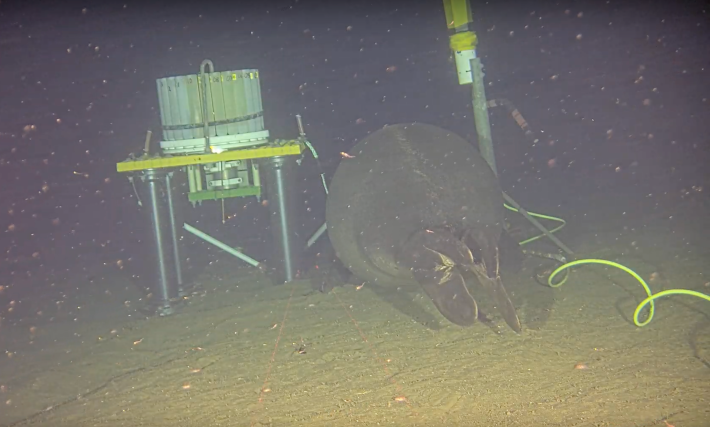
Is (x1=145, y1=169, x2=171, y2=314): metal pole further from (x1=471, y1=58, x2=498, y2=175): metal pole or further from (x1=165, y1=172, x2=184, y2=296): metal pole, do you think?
(x1=471, y1=58, x2=498, y2=175): metal pole

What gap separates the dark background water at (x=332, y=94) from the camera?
10422 mm

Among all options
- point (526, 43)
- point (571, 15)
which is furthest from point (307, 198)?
point (571, 15)

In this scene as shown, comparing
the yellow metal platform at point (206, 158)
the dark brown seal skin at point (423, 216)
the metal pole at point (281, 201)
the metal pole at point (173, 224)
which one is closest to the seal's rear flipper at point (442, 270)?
the dark brown seal skin at point (423, 216)

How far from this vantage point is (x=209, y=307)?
611cm

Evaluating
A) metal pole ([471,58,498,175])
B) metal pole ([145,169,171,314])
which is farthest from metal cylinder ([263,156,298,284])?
metal pole ([471,58,498,175])

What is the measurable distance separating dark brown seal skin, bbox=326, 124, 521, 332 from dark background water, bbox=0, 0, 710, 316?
4.63m

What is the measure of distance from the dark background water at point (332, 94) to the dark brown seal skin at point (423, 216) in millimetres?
4633

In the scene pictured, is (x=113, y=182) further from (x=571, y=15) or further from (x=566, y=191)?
(x=571, y=15)

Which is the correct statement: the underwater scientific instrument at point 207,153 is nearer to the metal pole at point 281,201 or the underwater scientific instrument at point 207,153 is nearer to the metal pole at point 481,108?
the metal pole at point 281,201

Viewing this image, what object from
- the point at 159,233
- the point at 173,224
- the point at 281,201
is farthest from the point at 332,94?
the point at 159,233

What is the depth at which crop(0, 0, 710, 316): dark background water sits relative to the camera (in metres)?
10.4

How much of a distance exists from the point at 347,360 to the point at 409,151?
73.0 inches

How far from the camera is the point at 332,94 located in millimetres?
11250

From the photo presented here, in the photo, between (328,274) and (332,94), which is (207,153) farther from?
(332,94)
